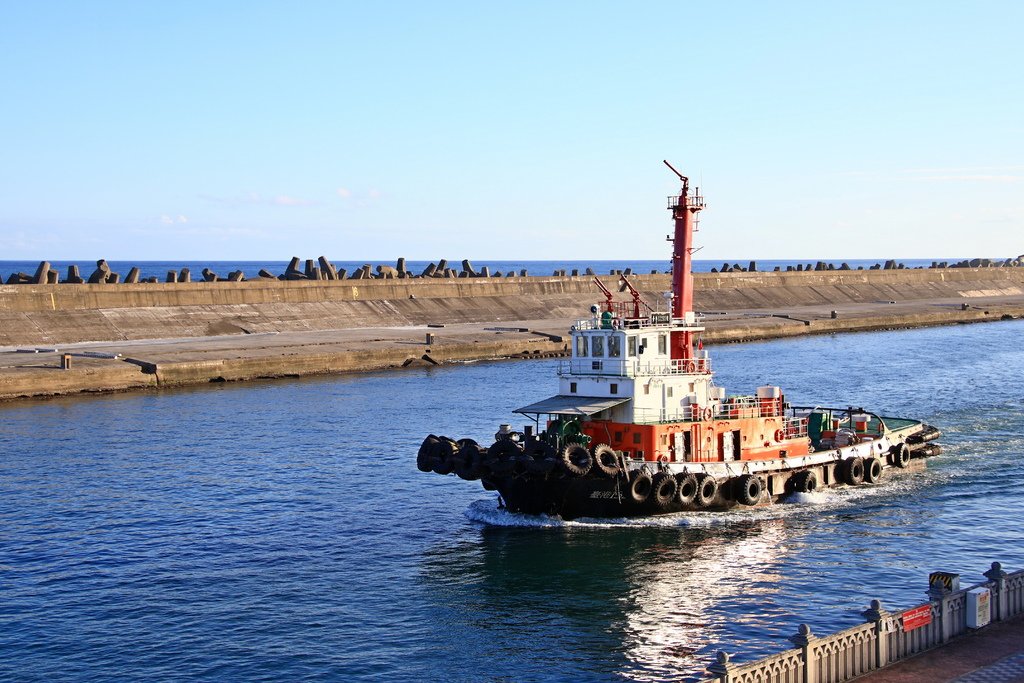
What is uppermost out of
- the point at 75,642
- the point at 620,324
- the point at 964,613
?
the point at 620,324

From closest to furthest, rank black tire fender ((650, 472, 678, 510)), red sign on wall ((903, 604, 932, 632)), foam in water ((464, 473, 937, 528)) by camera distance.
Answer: red sign on wall ((903, 604, 932, 632)), black tire fender ((650, 472, 678, 510)), foam in water ((464, 473, 937, 528))

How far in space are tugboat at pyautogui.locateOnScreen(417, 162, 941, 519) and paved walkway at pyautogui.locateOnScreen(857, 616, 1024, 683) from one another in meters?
13.1

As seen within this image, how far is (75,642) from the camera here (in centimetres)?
2264

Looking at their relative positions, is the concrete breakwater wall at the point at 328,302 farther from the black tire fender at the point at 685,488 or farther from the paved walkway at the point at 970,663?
the paved walkway at the point at 970,663

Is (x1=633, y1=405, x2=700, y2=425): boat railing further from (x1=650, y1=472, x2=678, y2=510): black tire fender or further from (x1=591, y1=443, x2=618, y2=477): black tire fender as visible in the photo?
(x1=591, y1=443, x2=618, y2=477): black tire fender

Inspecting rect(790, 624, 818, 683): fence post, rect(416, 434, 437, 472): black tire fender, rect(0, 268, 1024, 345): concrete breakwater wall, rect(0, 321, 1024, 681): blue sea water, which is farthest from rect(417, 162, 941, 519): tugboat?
rect(0, 268, 1024, 345): concrete breakwater wall

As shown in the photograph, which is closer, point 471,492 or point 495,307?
point 471,492

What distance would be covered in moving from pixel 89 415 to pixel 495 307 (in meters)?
53.2

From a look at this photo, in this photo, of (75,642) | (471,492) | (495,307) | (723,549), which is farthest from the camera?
(495,307)

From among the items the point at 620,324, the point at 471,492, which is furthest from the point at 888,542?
the point at 471,492

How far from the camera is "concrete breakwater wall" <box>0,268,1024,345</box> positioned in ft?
240

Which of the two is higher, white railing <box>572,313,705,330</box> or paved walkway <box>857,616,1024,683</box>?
white railing <box>572,313,705,330</box>

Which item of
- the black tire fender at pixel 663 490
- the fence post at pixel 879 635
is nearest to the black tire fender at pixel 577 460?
the black tire fender at pixel 663 490

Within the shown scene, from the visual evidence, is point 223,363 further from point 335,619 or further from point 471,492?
point 335,619
